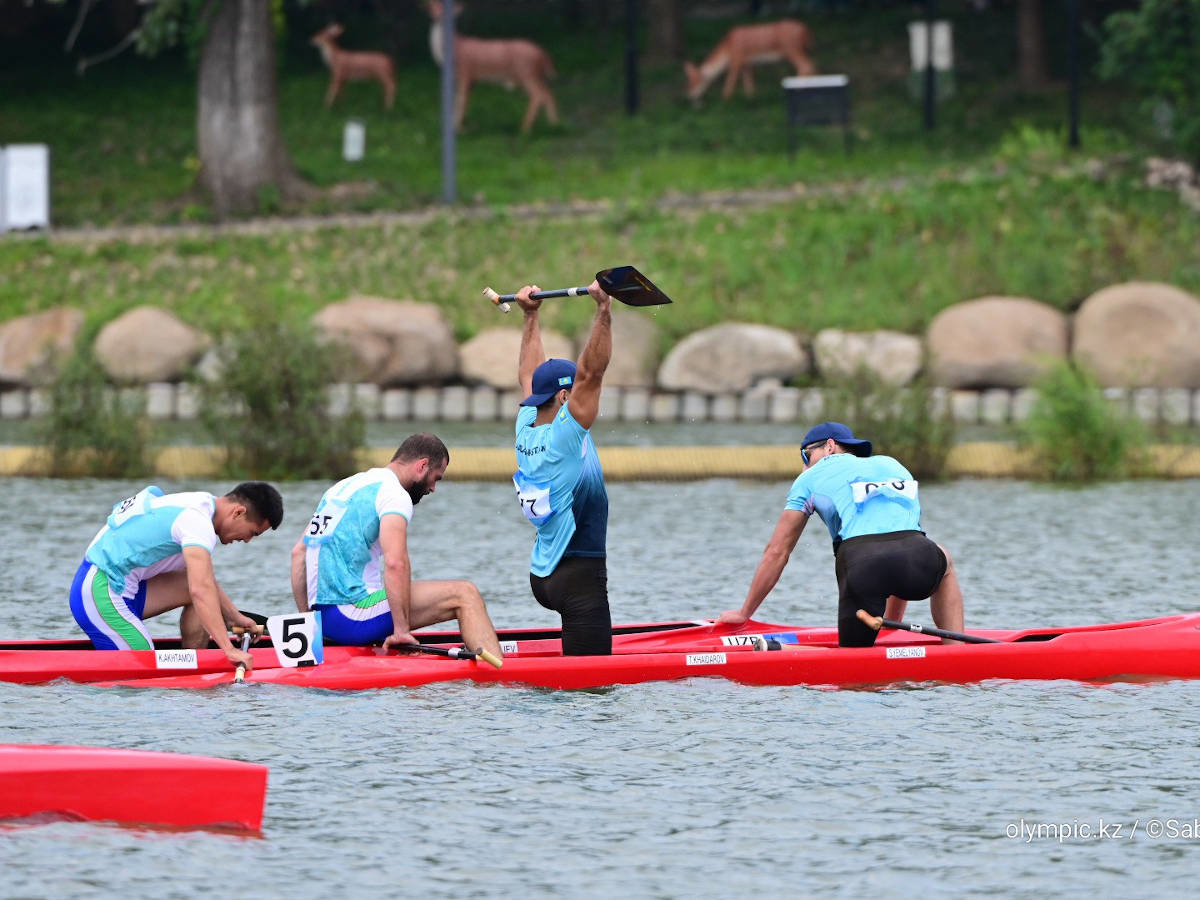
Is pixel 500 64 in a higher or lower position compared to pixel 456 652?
higher

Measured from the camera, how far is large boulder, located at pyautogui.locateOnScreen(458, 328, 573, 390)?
959 inches

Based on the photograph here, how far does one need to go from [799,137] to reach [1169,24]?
6361 millimetres

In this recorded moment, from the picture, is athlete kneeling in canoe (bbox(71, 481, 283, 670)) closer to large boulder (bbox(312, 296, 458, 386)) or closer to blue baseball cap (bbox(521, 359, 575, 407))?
blue baseball cap (bbox(521, 359, 575, 407))

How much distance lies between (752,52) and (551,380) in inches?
1009

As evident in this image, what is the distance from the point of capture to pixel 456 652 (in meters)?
10.3

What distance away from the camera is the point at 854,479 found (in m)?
10.5

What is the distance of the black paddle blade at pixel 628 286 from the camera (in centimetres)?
936

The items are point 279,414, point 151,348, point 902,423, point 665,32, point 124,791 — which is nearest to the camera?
point 124,791

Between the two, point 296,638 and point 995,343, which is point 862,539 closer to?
point 296,638

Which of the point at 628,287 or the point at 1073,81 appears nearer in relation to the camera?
the point at 628,287

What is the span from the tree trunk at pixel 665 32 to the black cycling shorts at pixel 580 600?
28.3 meters

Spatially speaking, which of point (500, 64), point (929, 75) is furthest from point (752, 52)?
point (500, 64)

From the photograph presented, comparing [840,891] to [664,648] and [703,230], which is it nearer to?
[664,648]

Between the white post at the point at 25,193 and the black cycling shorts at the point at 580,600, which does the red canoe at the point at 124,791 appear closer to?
the black cycling shorts at the point at 580,600
